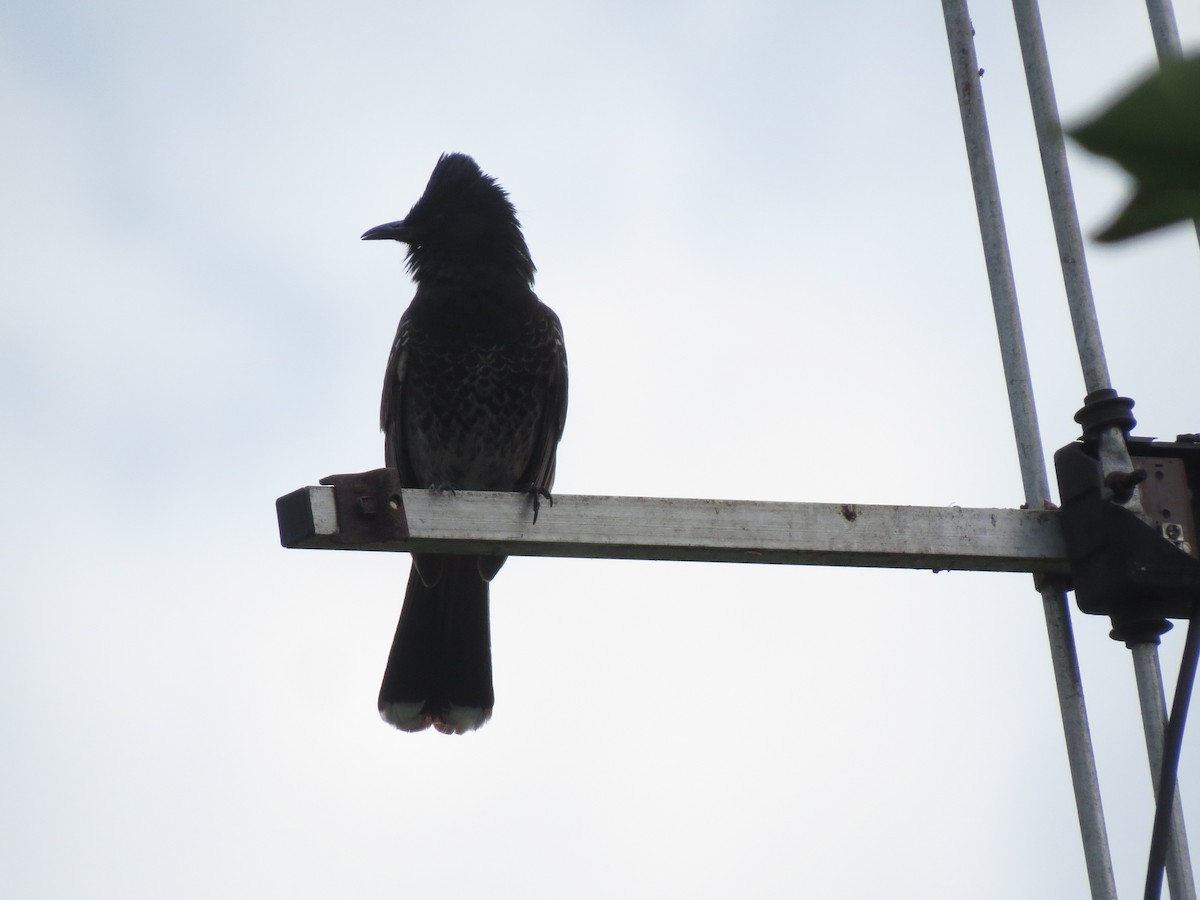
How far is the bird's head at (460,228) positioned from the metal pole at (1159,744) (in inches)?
139

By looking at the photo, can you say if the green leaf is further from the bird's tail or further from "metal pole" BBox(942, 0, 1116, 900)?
the bird's tail

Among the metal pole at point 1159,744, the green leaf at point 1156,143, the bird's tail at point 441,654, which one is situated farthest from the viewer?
the bird's tail at point 441,654

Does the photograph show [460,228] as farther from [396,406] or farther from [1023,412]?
[1023,412]

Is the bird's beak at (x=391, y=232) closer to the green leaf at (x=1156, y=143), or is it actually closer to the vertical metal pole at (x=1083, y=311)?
the vertical metal pole at (x=1083, y=311)

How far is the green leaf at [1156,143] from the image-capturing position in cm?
34

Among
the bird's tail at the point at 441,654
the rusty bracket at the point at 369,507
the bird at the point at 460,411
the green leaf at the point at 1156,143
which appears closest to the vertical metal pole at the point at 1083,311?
the rusty bracket at the point at 369,507

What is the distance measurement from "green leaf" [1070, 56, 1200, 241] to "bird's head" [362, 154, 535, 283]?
5.08m

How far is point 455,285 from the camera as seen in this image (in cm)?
527

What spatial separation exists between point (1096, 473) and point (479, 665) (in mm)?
2789

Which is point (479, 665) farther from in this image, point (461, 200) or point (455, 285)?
point (461, 200)

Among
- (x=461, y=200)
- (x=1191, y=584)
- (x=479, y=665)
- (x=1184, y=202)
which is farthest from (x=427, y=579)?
(x=1184, y=202)

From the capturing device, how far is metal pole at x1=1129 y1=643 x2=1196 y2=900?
2061mm

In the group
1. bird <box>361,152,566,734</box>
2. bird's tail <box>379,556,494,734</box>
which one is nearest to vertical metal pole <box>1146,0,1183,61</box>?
bird <box>361,152,566,734</box>

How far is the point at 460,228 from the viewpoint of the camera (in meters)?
5.55
